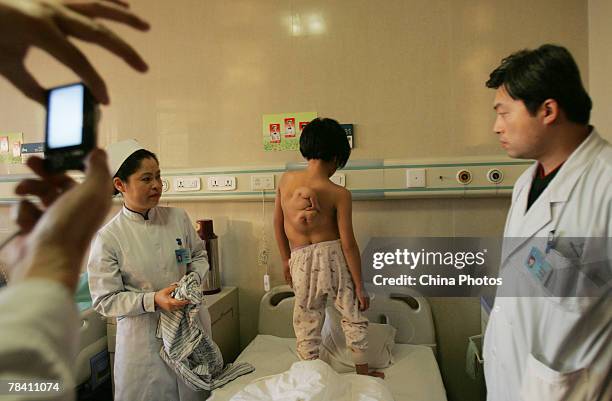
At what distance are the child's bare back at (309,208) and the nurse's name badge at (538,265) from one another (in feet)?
2.31

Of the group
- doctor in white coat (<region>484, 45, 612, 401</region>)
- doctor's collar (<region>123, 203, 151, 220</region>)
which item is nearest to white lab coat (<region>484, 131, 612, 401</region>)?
doctor in white coat (<region>484, 45, 612, 401</region>)

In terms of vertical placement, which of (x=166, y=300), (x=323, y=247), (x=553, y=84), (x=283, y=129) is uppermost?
(x=283, y=129)

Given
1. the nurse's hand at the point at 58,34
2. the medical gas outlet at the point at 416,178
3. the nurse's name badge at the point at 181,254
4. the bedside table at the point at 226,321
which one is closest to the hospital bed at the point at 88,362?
the nurse's hand at the point at 58,34

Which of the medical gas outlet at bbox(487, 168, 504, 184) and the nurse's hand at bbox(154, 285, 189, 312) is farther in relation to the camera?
the medical gas outlet at bbox(487, 168, 504, 184)

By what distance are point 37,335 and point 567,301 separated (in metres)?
0.78

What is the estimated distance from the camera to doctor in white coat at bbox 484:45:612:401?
66cm

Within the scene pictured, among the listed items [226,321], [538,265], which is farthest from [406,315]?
[538,265]

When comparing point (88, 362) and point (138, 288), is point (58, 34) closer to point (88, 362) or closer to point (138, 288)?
point (88, 362)

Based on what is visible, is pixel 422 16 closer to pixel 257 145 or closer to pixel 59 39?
pixel 257 145

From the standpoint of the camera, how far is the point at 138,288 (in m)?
1.07

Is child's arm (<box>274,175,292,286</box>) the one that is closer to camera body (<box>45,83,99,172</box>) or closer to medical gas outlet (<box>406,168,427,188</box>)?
medical gas outlet (<box>406,168,427,188</box>)

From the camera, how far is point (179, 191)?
1510 mm

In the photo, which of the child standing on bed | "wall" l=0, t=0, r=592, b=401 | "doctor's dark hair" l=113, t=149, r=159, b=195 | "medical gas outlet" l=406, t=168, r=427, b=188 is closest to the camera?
"doctor's dark hair" l=113, t=149, r=159, b=195

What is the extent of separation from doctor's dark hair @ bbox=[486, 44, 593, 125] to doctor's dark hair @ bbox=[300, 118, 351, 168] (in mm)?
651
